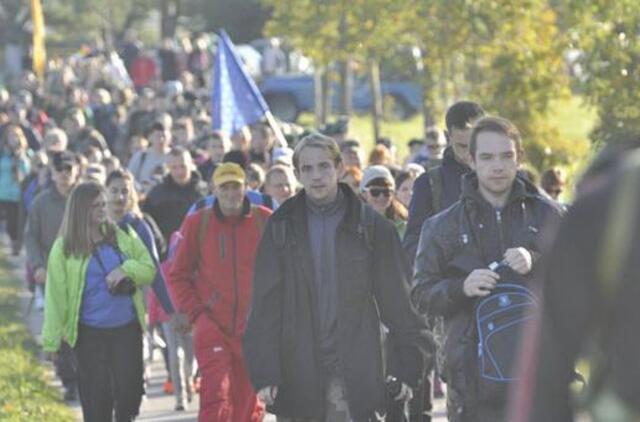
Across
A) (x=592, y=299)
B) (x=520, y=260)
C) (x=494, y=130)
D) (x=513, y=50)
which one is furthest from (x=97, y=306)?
(x=513, y=50)

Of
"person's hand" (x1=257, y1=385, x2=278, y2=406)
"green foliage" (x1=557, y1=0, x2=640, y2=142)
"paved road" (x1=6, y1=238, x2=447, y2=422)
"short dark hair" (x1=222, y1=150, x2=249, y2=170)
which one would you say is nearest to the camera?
"person's hand" (x1=257, y1=385, x2=278, y2=406)

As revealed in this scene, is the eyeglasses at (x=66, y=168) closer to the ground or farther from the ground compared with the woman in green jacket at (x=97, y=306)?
farther from the ground

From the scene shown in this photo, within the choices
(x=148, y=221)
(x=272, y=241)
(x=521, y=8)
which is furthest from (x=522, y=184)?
(x=521, y=8)

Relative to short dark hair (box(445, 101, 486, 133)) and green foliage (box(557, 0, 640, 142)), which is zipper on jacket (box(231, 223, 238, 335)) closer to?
short dark hair (box(445, 101, 486, 133))

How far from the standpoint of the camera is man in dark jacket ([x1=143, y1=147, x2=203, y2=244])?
50.3 ft

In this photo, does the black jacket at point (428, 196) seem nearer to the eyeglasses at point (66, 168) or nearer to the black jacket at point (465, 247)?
the black jacket at point (465, 247)

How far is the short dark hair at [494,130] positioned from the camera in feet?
25.1

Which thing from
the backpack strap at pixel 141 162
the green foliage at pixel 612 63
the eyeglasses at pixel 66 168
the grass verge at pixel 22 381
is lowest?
the grass verge at pixel 22 381

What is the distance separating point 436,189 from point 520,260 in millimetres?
2169

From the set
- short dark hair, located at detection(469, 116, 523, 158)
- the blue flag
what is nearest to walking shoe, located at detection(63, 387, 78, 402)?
the blue flag

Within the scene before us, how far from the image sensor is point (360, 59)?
3325 centimetres

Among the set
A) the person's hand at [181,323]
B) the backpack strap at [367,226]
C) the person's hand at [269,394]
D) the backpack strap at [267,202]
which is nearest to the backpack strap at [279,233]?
the backpack strap at [367,226]

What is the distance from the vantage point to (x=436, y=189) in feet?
30.9

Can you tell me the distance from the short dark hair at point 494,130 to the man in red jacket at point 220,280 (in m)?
2.99
